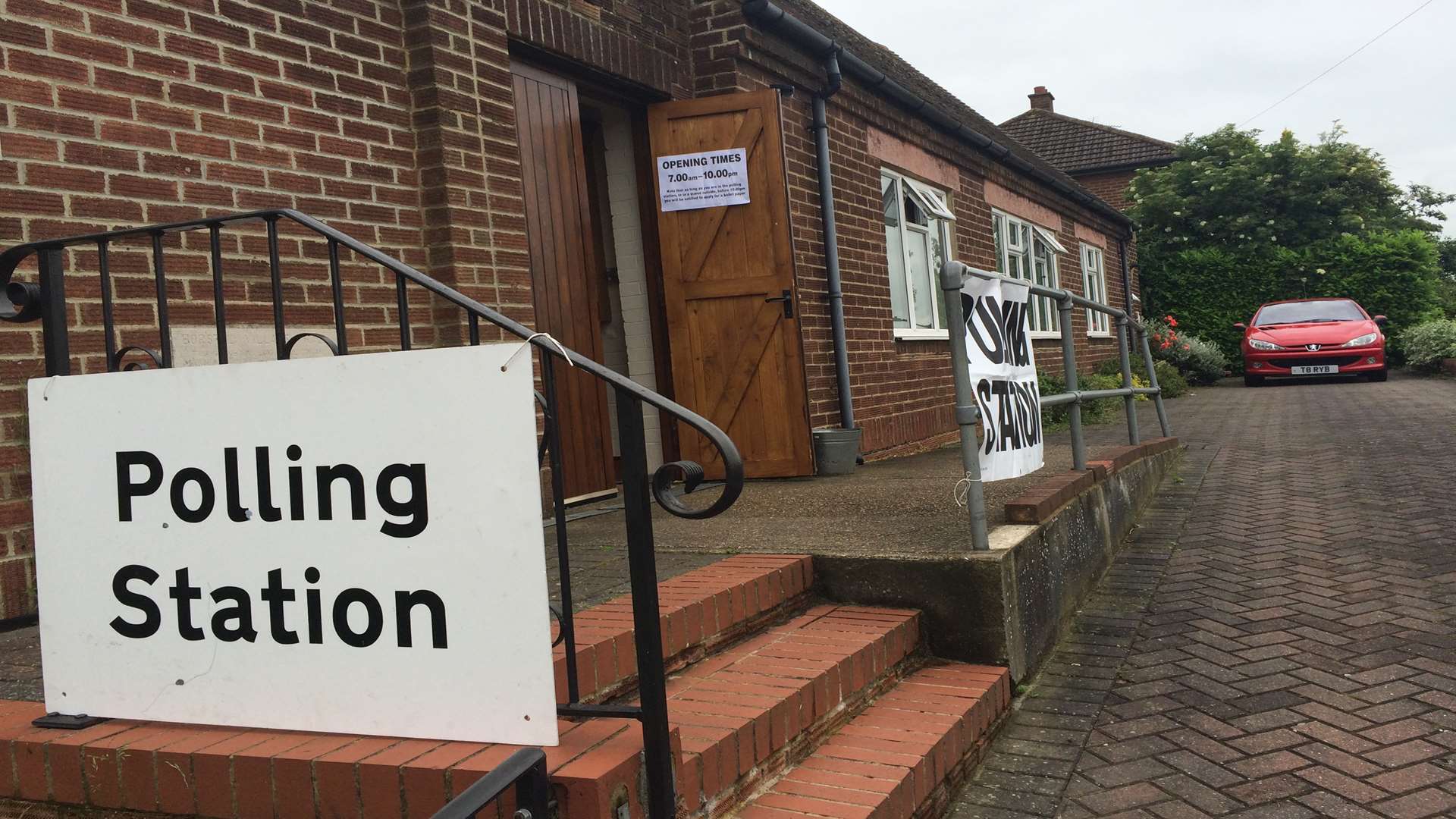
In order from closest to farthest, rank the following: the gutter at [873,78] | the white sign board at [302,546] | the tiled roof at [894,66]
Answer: the white sign board at [302,546]
the gutter at [873,78]
the tiled roof at [894,66]

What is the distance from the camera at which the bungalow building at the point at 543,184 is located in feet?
11.5

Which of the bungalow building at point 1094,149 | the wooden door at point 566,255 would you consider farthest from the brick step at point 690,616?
the bungalow building at point 1094,149

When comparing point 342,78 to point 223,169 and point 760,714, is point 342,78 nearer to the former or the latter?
point 223,169

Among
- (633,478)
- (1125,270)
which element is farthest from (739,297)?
(1125,270)

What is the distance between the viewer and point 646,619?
2.03 meters

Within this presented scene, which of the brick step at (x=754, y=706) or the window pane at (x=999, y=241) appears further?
the window pane at (x=999, y=241)

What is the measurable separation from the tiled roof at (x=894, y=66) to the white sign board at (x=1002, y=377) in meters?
4.08

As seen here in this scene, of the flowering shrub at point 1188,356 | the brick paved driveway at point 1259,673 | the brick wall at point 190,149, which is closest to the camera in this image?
the brick paved driveway at point 1259,673

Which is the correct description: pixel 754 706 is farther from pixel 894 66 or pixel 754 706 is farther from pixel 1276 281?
pixel 1276 281

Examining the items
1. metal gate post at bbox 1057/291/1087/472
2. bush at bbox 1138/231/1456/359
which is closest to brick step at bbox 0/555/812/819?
metal gate post at bbox 1057/291/1087/472

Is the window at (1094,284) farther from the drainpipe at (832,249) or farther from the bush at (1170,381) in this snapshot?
the drainpipe at (832,249)

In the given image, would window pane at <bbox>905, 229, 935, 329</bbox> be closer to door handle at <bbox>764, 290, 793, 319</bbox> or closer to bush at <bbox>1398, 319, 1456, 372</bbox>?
door handle at <bbox>764, 290, 793, 319</bbox>

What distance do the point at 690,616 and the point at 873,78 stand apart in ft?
21.7

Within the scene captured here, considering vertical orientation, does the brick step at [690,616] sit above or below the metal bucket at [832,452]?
below
